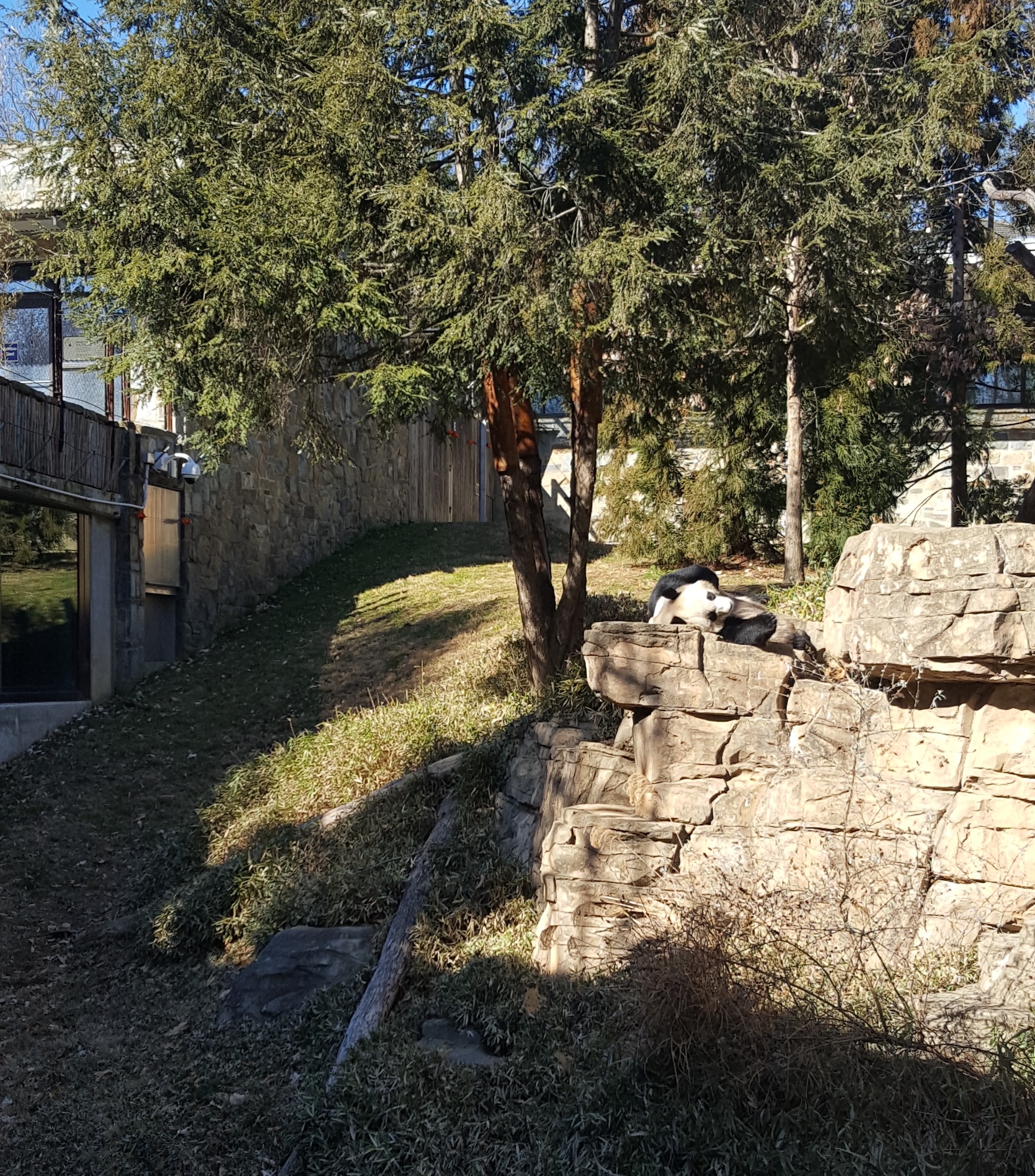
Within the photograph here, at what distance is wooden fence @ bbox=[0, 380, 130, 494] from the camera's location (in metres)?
11.1

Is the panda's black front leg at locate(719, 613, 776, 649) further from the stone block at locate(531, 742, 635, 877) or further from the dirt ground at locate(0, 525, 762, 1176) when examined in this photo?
the dirt ground at locate(0, 525, 762, 1176)

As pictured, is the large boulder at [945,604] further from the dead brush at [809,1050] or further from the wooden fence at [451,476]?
the wooden fence at [451,476]

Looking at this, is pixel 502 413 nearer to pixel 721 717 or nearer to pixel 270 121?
pixel 270 121

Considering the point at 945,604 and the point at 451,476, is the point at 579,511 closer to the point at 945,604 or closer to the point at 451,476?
the point at 945,604

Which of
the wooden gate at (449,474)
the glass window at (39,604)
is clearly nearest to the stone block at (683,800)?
the glass window at (39,604)

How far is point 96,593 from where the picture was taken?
12562 millimetres

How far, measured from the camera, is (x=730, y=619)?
736 centimetres

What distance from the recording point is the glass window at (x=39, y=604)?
11.3m

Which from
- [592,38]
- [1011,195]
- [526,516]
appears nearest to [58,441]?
[526,516]

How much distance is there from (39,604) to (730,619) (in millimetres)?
7456

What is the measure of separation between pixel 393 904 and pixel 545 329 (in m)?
3.97

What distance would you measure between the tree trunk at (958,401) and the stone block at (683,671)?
7527 millimetres

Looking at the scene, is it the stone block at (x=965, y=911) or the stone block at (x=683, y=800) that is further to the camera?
the stone block at (x=683, y=800)

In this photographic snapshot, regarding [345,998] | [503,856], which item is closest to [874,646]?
[503,856]
